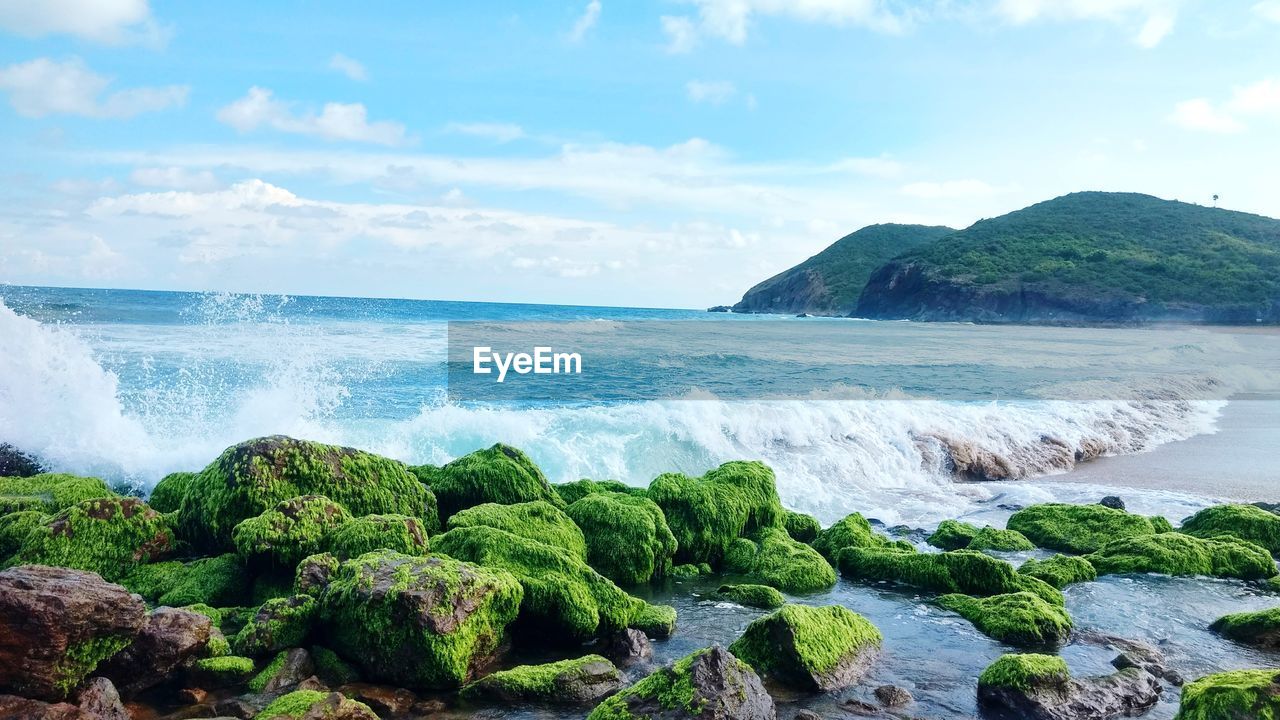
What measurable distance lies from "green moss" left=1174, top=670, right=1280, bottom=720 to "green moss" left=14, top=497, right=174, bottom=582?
8.68 metres

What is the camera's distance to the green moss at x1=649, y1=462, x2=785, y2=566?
9078mm

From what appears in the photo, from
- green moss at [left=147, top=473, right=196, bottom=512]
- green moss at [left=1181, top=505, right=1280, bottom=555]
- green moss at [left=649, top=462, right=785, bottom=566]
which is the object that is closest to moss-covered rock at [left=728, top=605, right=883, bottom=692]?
green moss at [left=649, top=462, right=785, bottom=566]

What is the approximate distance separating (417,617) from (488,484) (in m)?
3.56

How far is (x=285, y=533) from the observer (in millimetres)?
6934

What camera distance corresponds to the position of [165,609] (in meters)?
5.56

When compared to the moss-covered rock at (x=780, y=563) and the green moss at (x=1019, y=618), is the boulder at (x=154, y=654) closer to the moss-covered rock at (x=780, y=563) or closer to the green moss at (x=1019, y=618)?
the moss-covered rock at (x=780, y=563)

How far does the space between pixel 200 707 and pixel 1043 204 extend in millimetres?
124963

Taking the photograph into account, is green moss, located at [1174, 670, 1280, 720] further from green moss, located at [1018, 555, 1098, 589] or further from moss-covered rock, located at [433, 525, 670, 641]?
moss-covered rock, located at [433, 525, 670, 641]

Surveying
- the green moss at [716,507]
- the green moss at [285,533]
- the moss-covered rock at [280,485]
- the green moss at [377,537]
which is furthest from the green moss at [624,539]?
the green moss at [285,533]

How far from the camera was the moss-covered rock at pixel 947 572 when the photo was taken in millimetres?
7863

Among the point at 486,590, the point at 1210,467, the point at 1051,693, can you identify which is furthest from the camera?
the point at 1210,467

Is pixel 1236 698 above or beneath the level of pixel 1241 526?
above

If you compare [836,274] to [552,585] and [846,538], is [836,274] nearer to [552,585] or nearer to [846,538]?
[846,538]

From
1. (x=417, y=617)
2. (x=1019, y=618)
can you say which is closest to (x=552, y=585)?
(x=417, y=617)
